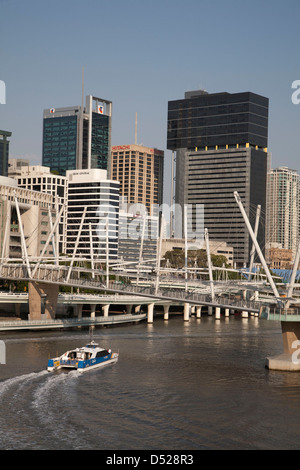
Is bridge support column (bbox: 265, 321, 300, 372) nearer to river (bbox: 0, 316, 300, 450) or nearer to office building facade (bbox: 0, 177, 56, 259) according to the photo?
river (bbox: 0, 316, 300, 450)

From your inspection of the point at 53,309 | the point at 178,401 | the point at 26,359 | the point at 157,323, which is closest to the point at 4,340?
the point at 26,359

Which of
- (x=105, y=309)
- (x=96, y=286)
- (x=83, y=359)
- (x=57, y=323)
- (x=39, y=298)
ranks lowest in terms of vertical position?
(x=83, y=359)

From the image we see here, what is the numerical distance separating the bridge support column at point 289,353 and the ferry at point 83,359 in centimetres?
1422

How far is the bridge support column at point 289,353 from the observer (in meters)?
62.7

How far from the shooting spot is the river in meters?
39.5

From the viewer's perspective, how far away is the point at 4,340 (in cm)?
7694

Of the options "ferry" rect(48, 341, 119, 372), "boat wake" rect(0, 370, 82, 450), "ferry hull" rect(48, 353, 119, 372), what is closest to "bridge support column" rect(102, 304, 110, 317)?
"ferry" rect(48, 341, 119, 372)

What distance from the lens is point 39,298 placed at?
9488 centimetres

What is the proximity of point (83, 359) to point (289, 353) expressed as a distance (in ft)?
59.5

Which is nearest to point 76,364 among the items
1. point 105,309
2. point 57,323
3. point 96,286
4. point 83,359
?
point 83,359

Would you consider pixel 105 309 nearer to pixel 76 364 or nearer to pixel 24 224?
pixel 24 224

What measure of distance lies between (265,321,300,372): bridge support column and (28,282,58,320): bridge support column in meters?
39.1
